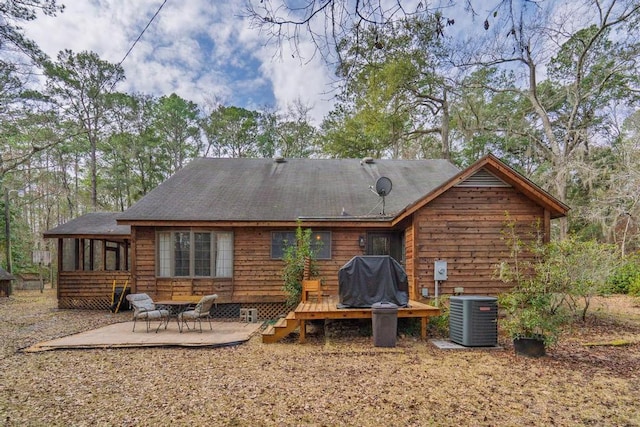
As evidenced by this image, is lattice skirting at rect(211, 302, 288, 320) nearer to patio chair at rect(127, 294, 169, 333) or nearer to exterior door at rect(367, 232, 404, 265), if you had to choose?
patio chair at rect(127, 294, 169, 333)

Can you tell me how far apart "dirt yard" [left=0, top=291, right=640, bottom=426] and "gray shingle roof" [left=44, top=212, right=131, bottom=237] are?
4.99 meters

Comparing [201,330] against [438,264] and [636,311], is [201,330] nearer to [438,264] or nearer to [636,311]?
[438,264]

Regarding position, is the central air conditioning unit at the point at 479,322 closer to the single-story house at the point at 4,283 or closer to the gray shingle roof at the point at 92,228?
the gray shingle roof at the point at 92,228

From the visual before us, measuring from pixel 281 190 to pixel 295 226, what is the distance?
2350 millimetres

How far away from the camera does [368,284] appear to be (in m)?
7.27

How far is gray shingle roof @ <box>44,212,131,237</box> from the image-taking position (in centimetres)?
1138

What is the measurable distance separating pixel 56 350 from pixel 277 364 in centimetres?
415

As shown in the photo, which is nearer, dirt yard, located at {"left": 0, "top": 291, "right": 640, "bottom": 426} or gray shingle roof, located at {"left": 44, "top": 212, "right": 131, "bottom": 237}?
dirt yard, located at {"left": 0, "top": 291, "right": 640, "bottom": 426}

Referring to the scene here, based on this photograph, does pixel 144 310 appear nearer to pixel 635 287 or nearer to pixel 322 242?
pixel 322 242

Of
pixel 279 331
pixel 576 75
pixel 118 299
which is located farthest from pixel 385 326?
pixel 576 75

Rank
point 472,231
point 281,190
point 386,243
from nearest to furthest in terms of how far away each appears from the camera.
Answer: point 472,231
point 386,243
point 281,190

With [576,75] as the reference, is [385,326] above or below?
below

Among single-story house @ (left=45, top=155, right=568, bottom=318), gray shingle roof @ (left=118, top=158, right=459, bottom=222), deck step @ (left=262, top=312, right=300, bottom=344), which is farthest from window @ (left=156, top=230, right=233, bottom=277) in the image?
deck step @ (left=262, top=312, right=300, bottom=344)

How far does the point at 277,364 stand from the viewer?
556 centimetres
